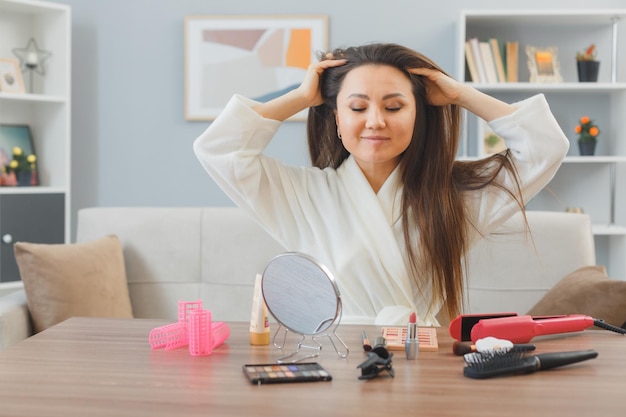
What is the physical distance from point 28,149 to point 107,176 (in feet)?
1.37

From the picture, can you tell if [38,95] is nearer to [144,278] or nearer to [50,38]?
[50,38]

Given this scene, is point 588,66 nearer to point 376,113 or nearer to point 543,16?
point 543,16

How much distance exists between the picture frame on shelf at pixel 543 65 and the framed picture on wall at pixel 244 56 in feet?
3.33

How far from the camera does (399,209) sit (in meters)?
1.92

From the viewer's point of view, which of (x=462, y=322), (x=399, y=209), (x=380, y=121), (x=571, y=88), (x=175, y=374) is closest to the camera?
(x=175, y=374)

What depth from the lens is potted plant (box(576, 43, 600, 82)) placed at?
12.8 feet

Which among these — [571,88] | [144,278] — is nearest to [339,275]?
[144,278]

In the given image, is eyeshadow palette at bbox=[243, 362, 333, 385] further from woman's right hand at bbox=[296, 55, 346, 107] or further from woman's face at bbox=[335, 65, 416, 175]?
woman's right hand at bbox=[296, 55, 346, 107]

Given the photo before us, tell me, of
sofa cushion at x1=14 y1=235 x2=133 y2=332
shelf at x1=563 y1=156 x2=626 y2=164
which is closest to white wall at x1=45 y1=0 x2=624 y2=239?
shelf at x1=563 y1=156 x2=626 y2=164

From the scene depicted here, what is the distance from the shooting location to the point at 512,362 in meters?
1.22

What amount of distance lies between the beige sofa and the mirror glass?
1.37m

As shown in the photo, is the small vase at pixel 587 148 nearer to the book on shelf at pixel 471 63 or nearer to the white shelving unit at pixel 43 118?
the book on shelf at pixel 471 63

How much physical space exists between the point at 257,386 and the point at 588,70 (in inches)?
127


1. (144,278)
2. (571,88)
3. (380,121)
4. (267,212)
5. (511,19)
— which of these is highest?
(511,19)
